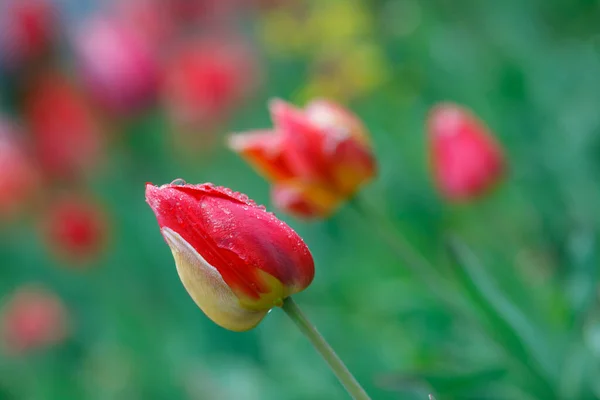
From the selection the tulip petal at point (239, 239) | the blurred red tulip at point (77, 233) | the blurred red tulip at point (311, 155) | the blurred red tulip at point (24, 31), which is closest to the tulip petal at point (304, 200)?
the blurred red tulip at point (311, 155)

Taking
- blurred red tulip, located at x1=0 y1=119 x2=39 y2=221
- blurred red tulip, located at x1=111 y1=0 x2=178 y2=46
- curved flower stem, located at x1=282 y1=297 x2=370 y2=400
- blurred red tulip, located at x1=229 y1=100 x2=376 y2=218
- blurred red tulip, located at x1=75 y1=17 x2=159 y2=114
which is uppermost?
blurred red tulip, located at x1=111 y1=0 x2=178 y2=46

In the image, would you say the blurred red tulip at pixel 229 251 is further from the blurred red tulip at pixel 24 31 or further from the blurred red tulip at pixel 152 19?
the blurred red tulip at pixel 24 31

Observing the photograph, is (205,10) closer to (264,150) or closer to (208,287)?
(264,150)

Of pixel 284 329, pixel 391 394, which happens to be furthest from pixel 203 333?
pixel 391 394

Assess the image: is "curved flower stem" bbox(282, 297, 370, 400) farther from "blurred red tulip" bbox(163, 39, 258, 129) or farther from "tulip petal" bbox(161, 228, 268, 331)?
"blurred red tulip" bbox(163, 39, 258, 129)

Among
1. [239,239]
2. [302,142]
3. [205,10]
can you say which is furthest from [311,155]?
[205,10]

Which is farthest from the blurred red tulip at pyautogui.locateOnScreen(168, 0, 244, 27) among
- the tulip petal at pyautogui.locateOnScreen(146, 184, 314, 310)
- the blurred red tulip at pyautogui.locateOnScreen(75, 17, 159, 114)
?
the tulip petal at pyautogui.locateOnScreen(146, 184, 314, 310)

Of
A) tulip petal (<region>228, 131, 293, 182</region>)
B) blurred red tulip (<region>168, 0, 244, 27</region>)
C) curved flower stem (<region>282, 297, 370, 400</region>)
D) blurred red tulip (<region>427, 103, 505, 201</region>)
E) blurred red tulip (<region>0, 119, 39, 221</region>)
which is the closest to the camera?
curved flower stem (<region>282, 297, 370, 400</region>)
